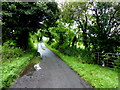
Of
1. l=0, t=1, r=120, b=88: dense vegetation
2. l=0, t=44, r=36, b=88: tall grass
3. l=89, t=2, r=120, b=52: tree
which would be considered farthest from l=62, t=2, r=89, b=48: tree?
l=0, t=44, r=36, b=88: tall grass

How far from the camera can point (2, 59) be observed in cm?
746

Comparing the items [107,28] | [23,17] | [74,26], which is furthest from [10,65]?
[74,26]

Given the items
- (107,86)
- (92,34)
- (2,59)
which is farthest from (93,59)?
(2,59)

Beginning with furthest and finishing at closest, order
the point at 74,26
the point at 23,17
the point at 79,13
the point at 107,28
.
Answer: the point at 74,26, the point at 23,17, the point at 79,13, the point at 107,28

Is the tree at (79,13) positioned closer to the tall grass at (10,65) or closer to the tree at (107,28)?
the tree at (107,28)

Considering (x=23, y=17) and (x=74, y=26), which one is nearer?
(x=23, y=17)

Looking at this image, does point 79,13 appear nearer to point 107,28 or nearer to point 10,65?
point 107,28

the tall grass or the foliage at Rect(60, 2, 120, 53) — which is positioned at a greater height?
the foliage at Rect(60, 2, 120, 53)

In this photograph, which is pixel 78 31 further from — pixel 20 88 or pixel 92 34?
pixel 20 88

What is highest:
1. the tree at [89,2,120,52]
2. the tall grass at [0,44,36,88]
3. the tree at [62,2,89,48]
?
the tree at [62,2,89,48]

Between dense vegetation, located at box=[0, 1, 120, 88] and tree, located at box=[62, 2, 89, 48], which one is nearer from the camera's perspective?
dense vegetation, located at box=[0, 1, 120, 88]

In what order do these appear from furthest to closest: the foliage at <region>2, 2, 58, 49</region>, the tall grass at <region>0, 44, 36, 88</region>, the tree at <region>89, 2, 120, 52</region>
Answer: the foliage at <region>2, 2, 58, 49</region> < the tree at <region>89, 2, 120, 52</region> < the tall grass at <region>0, 44, 36, 88</region>

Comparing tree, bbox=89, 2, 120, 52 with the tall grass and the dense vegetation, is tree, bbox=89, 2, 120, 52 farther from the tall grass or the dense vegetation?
the tall grass

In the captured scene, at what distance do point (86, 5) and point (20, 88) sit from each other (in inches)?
336
